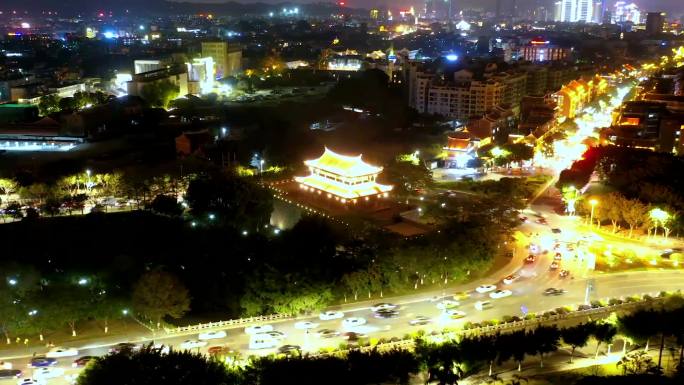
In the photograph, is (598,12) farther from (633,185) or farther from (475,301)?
(475,301)

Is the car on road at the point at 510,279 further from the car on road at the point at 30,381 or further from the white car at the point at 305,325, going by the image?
the car on road at the point at 30,381

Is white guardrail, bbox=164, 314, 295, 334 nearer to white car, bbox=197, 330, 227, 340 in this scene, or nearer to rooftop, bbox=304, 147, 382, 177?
white car, bbox=197, 330, 227, 340

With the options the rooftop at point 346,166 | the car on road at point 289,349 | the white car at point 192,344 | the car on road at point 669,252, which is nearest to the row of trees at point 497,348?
the car on road at point 289,349

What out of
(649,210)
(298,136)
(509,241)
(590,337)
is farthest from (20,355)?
(298,136)

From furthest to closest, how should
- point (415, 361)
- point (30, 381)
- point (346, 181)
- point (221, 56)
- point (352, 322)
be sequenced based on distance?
point (221, 56) < point (346, 181) < point (352, 322) < point (415, 361) < point (30, 381)

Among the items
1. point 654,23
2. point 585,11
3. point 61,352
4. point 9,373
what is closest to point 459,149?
point 61,352

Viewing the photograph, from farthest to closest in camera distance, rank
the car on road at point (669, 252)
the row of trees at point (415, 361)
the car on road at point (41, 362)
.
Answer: the car on road at point (669, 252) → the car on road at point (41, 362) → the row of trees at point (415, 361)
